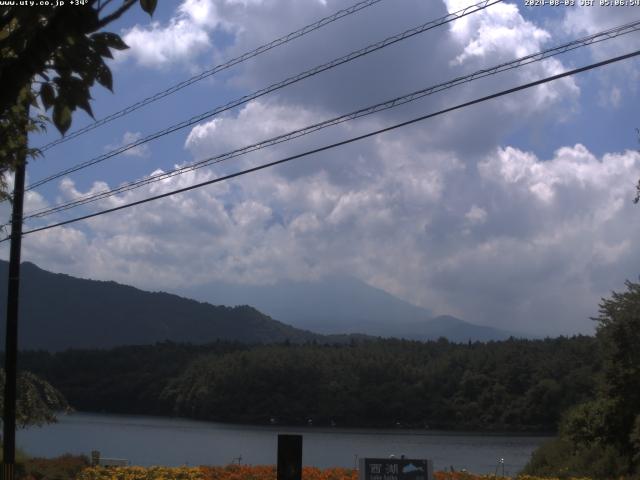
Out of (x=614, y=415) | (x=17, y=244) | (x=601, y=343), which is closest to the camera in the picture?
(x=17, y=244)

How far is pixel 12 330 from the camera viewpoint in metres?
18.2

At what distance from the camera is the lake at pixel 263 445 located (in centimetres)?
2467

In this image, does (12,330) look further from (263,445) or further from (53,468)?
(263,445)

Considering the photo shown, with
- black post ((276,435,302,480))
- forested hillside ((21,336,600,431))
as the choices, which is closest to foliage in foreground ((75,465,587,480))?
black post ((276,435,302,480))

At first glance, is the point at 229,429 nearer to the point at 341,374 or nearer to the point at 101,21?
the point at 341,374

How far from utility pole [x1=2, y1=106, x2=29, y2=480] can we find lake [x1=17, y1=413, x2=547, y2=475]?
4.19 metres

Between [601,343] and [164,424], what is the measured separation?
1015 inches

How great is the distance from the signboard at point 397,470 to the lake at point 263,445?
7861mm

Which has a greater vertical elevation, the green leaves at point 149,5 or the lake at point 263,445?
the green leaves at point 149,5

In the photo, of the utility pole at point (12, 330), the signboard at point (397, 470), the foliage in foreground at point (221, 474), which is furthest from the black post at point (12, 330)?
the signboard at point (397, 470)

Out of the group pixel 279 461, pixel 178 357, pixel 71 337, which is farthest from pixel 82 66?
pixel 71 337

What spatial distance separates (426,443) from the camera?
2969cm

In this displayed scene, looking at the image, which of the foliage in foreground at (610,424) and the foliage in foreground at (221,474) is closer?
the foliage in foreground at (221,474)

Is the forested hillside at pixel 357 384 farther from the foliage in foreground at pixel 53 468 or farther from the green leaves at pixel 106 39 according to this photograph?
the green leaves at pixel 106 39
